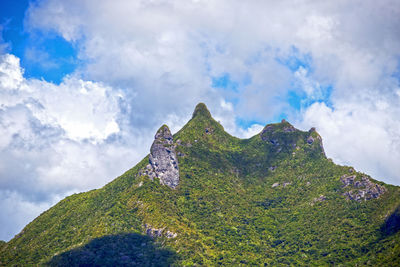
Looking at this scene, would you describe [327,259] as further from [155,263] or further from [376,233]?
[155,263]

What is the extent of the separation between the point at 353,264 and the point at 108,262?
390 feet

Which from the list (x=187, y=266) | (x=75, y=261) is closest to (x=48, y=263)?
(x=75, y=261)

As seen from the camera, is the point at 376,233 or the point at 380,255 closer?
the point at 380,255

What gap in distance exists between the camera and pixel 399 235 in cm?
17975

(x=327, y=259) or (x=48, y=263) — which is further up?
(x=48, y=263)

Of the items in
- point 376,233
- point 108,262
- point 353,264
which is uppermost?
point 108,262

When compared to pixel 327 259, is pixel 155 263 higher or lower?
higher

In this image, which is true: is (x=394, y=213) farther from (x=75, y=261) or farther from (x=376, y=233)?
(x=75, y=261)

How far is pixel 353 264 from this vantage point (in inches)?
7244

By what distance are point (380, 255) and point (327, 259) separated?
28881 millimetres

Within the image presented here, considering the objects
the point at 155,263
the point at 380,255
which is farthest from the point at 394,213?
the point at 155,263

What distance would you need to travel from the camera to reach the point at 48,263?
197875mm

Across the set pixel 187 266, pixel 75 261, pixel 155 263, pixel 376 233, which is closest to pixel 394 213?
pixel 376 233

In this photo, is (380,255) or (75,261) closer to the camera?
(380,255)
